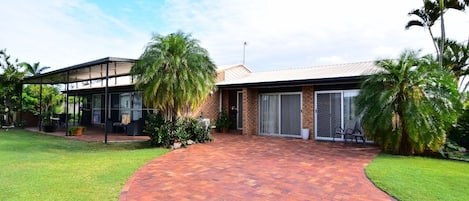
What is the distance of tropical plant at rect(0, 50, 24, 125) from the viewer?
19.4m

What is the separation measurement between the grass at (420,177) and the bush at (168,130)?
6.47 m

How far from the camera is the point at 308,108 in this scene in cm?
1344

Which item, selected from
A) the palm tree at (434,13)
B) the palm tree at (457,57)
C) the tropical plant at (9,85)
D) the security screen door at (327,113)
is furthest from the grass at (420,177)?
the tropical plant at (9,85)

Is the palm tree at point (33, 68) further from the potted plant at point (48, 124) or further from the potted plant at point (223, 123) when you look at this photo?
the potted plant at point (223, 123)

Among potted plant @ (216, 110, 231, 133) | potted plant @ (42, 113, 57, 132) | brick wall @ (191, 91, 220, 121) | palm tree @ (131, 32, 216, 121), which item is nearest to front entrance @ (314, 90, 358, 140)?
potted plant @ (216, 110, 231, 133)

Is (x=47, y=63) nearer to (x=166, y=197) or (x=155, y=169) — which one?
(x=155, y=169)

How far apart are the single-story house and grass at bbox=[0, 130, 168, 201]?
218 centimetres

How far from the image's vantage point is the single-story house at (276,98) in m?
12.4

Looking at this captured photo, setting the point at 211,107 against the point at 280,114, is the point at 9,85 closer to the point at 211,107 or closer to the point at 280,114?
the point at 211,107

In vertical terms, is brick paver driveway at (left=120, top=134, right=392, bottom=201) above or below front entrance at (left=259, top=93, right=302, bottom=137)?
below

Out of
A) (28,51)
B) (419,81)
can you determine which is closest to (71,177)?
(419,81)

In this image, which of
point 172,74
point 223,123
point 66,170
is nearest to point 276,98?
point 223,123

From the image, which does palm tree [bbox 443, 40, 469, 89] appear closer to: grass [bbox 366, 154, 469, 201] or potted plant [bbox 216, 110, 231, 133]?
grass [bbox 366, 154, 469, 201]

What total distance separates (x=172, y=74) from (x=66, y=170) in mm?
4798
